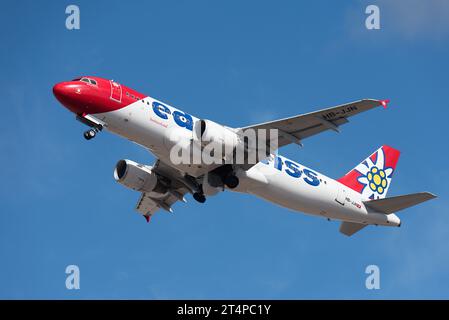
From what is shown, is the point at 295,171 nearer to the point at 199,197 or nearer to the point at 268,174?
the point at 268,174

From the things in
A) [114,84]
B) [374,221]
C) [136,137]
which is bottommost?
[374,221]

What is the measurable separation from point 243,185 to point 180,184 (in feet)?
17.0

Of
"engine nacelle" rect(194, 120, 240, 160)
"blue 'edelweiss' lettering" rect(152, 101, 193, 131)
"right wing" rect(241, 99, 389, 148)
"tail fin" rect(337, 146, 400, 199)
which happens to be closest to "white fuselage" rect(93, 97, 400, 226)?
"blue 'edelweiss' lettering" rect(152, 101, 193, 131)

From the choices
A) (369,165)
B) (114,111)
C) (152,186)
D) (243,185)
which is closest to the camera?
(114,111)

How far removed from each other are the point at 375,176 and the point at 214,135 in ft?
47.3

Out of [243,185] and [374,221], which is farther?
[374,221]

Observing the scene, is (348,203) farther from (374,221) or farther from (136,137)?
(136,137)

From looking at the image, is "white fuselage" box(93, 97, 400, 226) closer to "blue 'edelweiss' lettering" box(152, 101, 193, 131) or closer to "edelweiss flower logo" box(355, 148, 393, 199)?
"blue 'edelweiss' lettering" box(152, 101, 193, 131)

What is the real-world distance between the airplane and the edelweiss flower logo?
88 millimetres

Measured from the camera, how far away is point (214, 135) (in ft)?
123

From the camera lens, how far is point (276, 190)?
133 ft

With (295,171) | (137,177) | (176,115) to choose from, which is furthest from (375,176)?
(176,115)

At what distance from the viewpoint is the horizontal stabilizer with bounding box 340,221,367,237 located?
148ft

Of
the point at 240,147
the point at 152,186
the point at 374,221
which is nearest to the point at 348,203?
the point at 374,221
